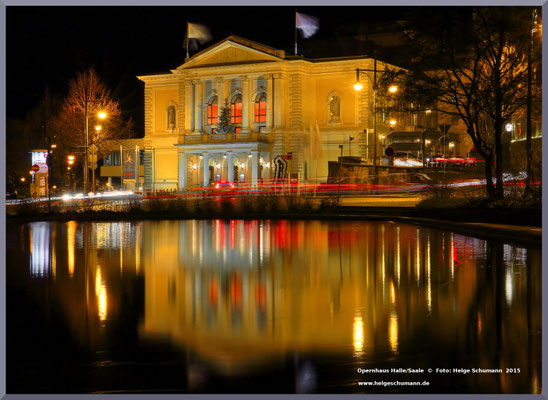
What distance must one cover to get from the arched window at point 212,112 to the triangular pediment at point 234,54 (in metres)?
4.96

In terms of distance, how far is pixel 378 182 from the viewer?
175 feet

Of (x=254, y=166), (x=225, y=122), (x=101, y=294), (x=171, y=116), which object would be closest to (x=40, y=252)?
(x=101, y=294)

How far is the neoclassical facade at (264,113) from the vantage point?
8075 centimetres

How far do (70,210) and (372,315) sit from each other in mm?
32201

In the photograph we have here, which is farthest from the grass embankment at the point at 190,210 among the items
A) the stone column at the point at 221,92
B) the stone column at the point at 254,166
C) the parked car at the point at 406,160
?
the stone column at the point at 221,92

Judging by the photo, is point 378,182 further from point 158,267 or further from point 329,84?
point 158,267

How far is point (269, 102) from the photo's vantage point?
82.9 meters

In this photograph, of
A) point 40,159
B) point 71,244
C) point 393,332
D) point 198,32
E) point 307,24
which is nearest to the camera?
point 393,332

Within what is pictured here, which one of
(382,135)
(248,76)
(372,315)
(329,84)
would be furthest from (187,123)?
(372,315)

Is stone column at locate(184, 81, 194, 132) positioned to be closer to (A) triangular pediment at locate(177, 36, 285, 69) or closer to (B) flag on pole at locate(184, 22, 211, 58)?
(A) triangular pediment at locate(177, 36, 285, 69)

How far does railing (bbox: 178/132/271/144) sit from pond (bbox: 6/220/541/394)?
59.6 m

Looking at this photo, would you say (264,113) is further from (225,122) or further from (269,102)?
(225,122)

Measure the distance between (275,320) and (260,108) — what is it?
75.9m

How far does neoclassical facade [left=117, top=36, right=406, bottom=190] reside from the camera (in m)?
80.8
